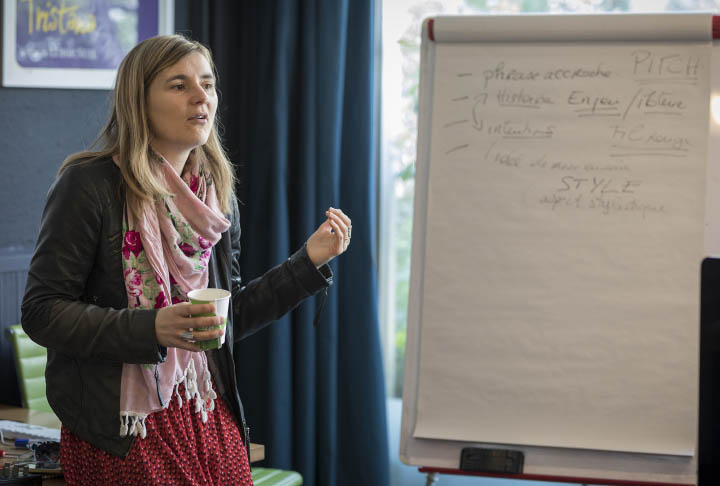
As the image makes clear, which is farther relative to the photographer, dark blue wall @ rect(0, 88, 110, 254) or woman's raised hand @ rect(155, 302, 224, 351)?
dark blue wall @ rect(0, 88, 110, 254)

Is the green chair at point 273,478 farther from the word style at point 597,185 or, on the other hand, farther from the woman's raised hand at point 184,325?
the word style at point 597,185

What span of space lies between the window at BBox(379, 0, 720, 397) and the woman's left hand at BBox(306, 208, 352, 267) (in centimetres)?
125

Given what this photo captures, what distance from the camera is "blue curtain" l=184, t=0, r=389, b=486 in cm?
323

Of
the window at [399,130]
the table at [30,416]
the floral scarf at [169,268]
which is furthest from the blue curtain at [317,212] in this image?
the floral scarf at [169,268]

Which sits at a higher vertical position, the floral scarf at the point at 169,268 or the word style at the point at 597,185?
the word style at the point at 597,185

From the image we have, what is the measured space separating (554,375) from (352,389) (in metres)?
1.36

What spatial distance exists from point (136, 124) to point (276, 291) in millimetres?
502

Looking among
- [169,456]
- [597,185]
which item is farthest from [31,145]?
[597,185]

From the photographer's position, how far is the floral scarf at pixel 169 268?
1.76 metres

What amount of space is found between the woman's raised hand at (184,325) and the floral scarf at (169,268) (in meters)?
0.12

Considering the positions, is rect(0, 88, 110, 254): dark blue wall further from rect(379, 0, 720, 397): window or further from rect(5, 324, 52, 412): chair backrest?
rect(379, 0, 720, 397): window

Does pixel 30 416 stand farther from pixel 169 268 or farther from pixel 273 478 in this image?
pixel 169 268

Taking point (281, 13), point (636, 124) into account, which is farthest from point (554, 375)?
point (281, 13)

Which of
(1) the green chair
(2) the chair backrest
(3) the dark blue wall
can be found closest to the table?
(2) the chair backrest
